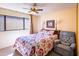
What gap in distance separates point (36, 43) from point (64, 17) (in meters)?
0.77

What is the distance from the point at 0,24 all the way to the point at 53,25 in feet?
3.32

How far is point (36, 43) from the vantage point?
1.68 m

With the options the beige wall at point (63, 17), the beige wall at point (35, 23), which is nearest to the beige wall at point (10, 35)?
the beige wall at point (35, 23)

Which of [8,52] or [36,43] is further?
[36,43]

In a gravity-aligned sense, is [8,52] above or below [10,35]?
below

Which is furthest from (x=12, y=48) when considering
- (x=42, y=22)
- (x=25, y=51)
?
(x=42, y=22)

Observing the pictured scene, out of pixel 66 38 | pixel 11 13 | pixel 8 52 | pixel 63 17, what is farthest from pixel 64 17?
pixel 8 52

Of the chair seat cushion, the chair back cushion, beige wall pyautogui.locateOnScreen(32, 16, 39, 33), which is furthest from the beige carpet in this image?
beige wall pyautogui.locateOnScreen(32, 16, 39, 33)

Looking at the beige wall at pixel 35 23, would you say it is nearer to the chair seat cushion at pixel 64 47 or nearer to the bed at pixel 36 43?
the bed at pixel 36 43

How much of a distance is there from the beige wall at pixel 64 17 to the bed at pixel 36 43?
199mm

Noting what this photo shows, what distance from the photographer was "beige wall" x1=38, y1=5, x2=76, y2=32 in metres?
1.46

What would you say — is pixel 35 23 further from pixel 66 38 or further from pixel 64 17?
pixel 66 38

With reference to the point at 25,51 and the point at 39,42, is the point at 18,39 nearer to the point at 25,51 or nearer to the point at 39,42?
the point at 25,51

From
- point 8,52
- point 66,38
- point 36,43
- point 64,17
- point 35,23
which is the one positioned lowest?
point 8,52
